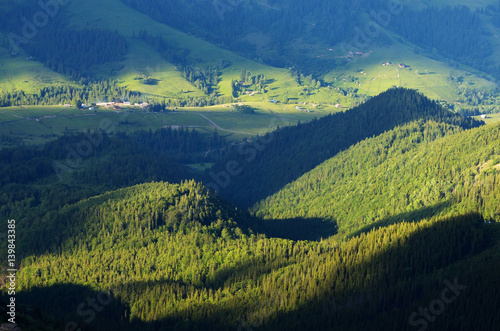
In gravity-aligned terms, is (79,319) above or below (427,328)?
below

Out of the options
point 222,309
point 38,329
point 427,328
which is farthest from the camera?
point 222,309

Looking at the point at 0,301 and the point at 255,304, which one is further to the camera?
the point at 255,304

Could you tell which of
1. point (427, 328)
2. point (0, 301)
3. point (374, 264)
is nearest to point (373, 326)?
point (427, 328)

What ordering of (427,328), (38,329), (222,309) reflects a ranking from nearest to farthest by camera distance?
(38,329) → (427,328) → (222,309)

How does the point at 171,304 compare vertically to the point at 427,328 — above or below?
below

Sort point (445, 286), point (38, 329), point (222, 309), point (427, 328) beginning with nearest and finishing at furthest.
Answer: point (38, 329), point (427, 328), point (445, 286), point (222, 309)

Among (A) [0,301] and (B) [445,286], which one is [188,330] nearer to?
(A) [0,301]

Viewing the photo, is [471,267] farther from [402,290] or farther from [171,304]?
[171,304]

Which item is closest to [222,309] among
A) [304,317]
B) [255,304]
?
[255,304]

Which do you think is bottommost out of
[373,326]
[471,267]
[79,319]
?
[79,319]
